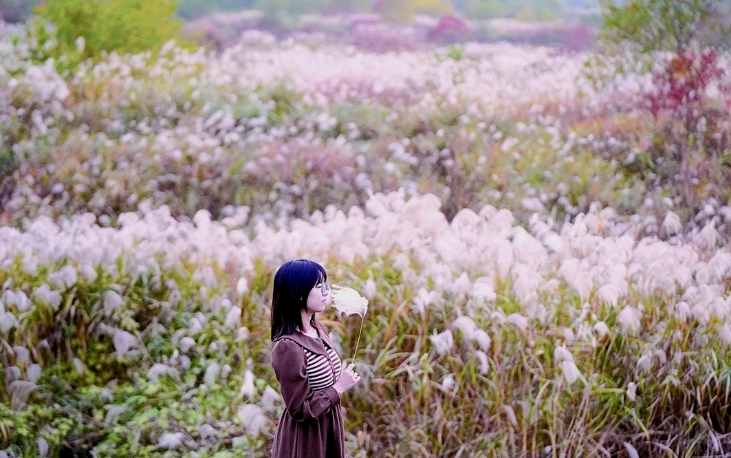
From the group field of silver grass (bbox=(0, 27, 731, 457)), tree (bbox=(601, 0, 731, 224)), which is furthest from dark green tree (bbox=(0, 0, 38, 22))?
tree (bbox=(601, 0, 731, 224))

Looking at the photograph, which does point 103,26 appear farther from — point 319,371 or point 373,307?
point 319,371

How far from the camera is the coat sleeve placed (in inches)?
95.9

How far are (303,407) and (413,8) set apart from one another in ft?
22.2

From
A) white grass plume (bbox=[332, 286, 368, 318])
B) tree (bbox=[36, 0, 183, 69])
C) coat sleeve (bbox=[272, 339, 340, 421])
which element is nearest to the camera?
coat sleeve (bbox=[272, 339, 340, 421])

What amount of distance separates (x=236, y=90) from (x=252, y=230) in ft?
9.29

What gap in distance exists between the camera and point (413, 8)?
27.9 ft

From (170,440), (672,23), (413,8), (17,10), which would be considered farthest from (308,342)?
(17,10)

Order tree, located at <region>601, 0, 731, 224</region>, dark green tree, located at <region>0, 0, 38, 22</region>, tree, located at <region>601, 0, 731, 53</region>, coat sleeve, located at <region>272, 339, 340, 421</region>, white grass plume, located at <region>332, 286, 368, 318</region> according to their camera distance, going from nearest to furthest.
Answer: coat sleeve, located at <region>272, 339, 340, 421</region>
white grass plume, located at <region>332, 286, 368, 318</region>
tree, located at <region>601, 0, 731, 224</region>
tree, located at <region>601, 0, 731, 53</region>
dark green tree, located at <region>0, 0, 38, 22</region>

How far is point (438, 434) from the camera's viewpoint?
3482mm

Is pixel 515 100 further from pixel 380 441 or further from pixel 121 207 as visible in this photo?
pixel 380 441

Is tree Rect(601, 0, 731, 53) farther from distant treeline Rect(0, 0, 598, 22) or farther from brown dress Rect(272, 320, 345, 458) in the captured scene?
brown dress Rect(272, 320, 345, 458)

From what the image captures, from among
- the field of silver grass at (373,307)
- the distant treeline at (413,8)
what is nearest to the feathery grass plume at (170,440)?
the field of silver grass at (373,307)

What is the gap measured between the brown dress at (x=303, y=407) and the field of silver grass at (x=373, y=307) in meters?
0.92

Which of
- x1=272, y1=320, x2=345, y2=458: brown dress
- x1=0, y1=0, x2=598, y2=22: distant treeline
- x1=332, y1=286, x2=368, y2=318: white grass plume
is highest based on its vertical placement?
x1=0, y1=0, x2=598, y2=22: distant treeline
